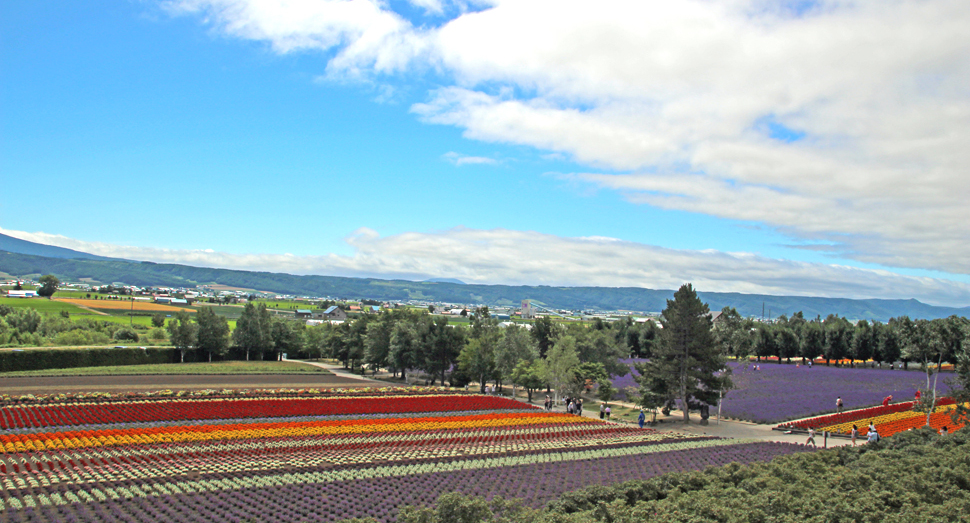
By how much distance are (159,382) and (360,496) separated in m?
44.9

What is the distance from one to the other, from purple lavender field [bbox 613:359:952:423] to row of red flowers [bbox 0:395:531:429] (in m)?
20.2

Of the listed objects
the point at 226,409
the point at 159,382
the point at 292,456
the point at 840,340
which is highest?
the point at 840,340

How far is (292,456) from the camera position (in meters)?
25.5

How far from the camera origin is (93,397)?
40.3 m

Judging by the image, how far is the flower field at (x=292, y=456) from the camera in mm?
18156

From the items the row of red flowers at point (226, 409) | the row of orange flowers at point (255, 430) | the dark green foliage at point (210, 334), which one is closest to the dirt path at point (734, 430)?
the row of orange flowers at point (255, 430)

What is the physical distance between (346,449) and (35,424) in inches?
712

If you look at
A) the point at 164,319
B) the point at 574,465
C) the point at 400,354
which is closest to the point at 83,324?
the point at 164,319

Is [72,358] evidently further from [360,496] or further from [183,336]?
[360,496]

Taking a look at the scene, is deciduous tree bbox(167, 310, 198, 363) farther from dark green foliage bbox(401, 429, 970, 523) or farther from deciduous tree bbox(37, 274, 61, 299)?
deciduous tree bbox(37, 274, 61, 299)

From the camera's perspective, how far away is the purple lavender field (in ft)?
149

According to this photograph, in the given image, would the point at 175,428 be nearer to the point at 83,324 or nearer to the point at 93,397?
the point at 93,397

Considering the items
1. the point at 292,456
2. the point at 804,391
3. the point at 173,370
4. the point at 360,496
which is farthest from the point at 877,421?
the point at 173,370

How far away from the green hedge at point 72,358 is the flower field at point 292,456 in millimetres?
28581
